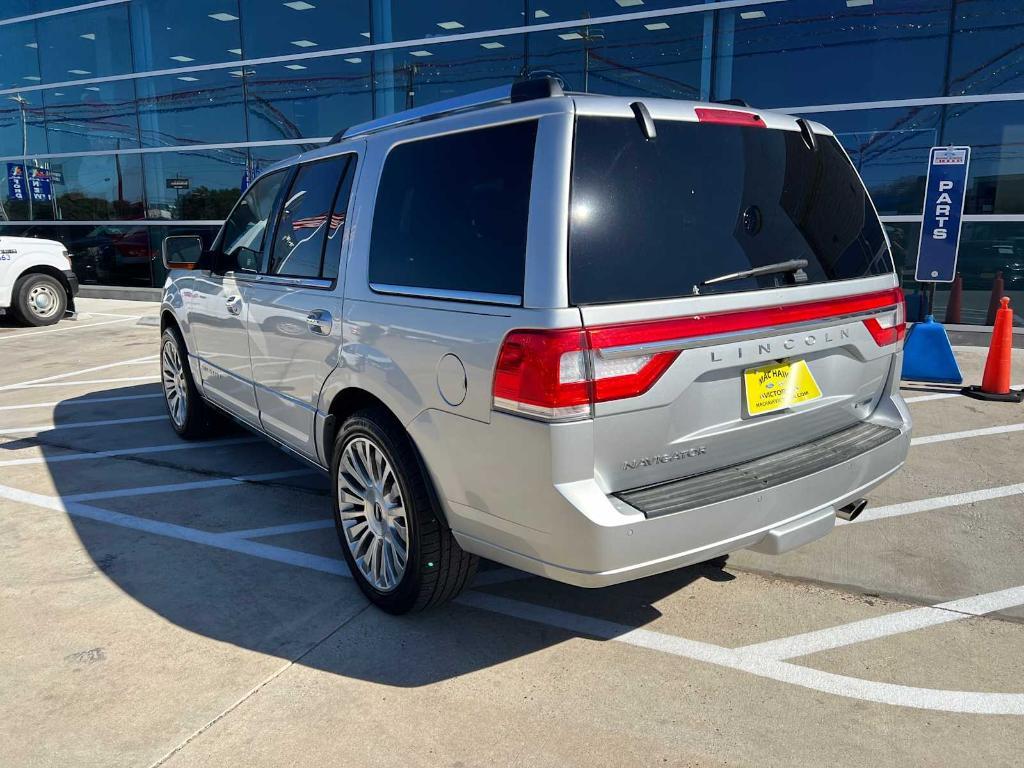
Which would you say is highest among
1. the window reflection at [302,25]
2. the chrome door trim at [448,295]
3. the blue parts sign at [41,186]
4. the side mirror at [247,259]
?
the window reflection at [302,25]

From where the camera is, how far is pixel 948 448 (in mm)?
5332

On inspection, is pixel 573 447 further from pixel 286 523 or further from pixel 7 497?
pixel 7 497

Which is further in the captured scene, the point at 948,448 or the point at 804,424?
the point at 948,448

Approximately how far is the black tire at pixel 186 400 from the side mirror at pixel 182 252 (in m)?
0.67

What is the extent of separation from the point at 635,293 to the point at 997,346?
5.48 metres

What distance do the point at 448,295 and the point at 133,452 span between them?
155 inches

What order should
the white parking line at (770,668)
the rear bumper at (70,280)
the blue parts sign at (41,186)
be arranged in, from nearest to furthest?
the white parking line at (770,668)
the rear bumper at (70,280)
the blue parts sign at (41,186)

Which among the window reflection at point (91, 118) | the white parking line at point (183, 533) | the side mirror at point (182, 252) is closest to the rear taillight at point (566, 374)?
the white parking line at point (183, 533)

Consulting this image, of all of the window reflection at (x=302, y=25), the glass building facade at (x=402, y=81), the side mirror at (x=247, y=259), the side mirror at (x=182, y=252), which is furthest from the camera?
the window reflection at (x=302, y=25)

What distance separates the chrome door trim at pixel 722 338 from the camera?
7.70ft

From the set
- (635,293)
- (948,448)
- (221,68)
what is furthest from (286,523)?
(221,68)

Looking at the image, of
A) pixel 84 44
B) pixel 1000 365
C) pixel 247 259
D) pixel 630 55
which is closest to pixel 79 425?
pixel 247 259

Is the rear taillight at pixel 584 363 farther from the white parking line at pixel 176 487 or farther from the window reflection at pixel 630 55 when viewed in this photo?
the window reflection at pixel 630 55

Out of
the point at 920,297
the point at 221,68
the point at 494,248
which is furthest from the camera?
the point at 221,68
